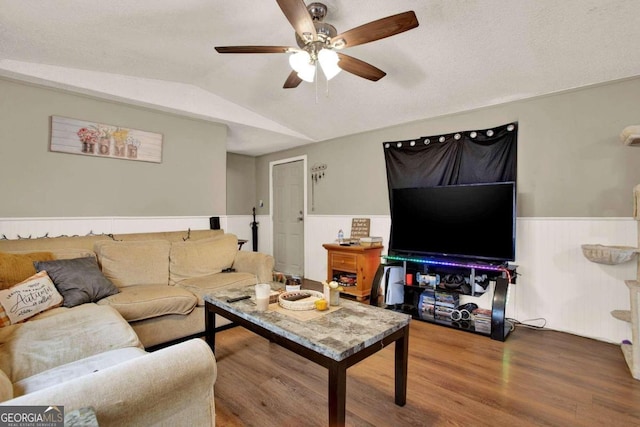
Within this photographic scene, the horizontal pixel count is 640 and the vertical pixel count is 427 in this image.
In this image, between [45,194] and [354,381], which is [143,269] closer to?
Result: [45,194]

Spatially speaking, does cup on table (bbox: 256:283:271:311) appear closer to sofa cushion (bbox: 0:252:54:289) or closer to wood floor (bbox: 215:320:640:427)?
wood floor (bbox: 215:320:640:427)

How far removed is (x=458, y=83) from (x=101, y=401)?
3.38m

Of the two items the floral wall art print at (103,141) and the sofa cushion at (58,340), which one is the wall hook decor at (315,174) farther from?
the sofa cushion at (58,340)

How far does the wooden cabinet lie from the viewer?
395cm

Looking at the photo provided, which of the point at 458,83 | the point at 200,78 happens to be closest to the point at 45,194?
the point at 200,78

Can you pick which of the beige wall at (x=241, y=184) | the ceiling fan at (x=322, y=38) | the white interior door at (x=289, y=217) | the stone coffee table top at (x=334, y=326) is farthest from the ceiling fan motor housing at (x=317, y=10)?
the beige wall at (x=241, y=184)

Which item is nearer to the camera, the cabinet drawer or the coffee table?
the coffee table

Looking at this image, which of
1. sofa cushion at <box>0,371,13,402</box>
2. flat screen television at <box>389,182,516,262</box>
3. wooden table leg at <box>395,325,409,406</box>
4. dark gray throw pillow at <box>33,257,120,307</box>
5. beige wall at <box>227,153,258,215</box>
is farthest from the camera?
beige wall at <box>227,153,258,215</box>

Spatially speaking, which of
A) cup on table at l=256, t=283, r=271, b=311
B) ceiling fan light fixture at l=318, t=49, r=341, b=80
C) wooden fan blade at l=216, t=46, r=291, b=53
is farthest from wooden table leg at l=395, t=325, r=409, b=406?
wooden fan blade at l=216, t=46, r=291, b=53

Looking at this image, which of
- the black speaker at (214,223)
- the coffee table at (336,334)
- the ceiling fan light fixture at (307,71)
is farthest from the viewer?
the black speaker at (214,223)

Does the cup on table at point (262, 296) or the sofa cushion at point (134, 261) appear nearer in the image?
the cup on table at point (262, 296)

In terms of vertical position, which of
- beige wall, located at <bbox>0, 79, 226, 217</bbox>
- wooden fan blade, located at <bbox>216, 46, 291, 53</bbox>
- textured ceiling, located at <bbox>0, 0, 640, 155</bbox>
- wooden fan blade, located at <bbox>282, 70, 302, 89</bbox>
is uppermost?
textured ceiling, located at <bbox>0, 0, 640, 155</bbox>

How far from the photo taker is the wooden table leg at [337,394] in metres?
1.34

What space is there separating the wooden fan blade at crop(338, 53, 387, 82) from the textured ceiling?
41 cm
